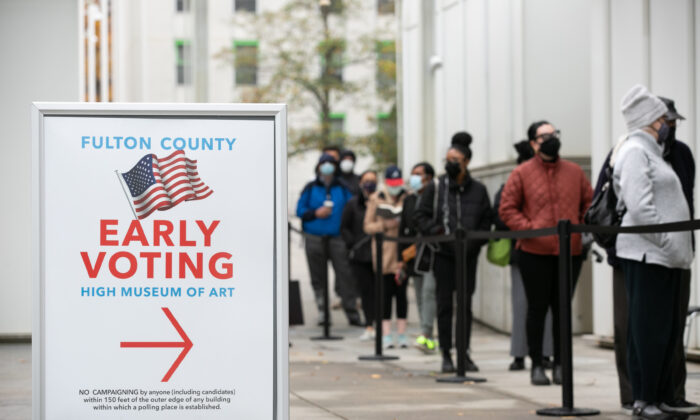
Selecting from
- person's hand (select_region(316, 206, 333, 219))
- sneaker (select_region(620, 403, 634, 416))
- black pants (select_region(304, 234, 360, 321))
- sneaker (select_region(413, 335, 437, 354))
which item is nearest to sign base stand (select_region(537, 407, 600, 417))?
sneaker (select_region(620, 403, 634, 416))

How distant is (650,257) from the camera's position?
7.09m

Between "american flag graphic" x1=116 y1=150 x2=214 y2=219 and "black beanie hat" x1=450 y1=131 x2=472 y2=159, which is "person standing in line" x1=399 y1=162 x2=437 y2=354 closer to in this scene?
"black beanie hat" x1=450 y1=131 x2=472 y2=159

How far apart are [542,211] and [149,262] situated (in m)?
5.54

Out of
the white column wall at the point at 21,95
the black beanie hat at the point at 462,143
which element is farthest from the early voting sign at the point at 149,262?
the white column wall at the point at 21,95

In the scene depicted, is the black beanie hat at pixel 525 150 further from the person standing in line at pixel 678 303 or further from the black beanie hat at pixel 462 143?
the person standing in line at pixel 678 303

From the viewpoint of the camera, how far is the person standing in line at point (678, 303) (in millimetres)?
7246

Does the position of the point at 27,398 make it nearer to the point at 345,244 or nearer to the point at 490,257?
the point at 490,257

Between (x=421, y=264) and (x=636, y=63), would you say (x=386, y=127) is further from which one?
(x=421, y=264)

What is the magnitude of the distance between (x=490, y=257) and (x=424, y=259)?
2.94 ft

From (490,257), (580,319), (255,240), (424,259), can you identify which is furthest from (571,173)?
(255,240)

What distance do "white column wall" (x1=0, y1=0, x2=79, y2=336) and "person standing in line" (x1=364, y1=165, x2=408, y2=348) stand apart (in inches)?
138

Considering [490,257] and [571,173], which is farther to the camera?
[490,257]

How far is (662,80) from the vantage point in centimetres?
1095

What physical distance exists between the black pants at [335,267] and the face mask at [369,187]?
1023 mm
